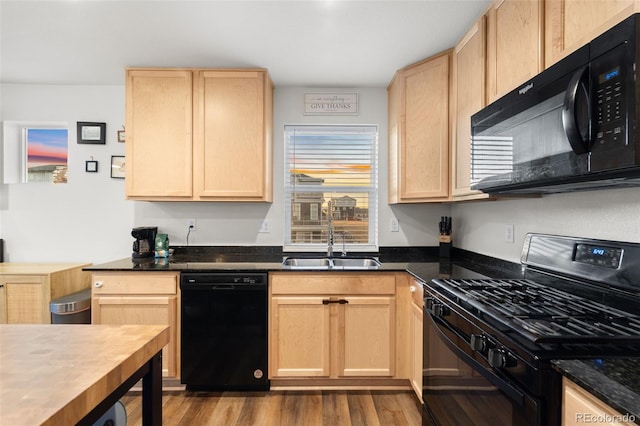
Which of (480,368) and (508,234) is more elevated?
(508,234)

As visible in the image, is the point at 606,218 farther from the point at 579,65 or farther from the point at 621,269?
the point at 579,65

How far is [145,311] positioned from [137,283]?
204mm

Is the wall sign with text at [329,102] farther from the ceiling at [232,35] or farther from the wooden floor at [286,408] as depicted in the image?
the wooden floor at [286,408]

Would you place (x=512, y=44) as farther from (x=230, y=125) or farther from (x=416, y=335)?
(x=230, y=125)

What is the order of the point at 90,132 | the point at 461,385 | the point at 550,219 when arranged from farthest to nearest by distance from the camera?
the point at 90,132, the point at 550,219, the point at 461,385

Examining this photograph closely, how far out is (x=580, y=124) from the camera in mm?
972

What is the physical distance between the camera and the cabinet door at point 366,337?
2264mm

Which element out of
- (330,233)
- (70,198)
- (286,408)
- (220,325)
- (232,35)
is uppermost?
(232,35)

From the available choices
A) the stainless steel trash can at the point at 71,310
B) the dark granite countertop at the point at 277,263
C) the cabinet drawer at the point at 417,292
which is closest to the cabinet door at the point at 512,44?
the dark granite countertop at the point at 277,263

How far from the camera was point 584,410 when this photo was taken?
0.74 metres

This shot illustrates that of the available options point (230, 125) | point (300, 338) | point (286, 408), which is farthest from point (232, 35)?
point (286, 408)

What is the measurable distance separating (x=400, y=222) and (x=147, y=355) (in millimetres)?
2356

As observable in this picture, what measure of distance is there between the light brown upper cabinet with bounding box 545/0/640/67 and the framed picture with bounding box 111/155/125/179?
3187 mm

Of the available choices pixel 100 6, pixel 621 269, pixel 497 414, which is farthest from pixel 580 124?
pixel 100 6
